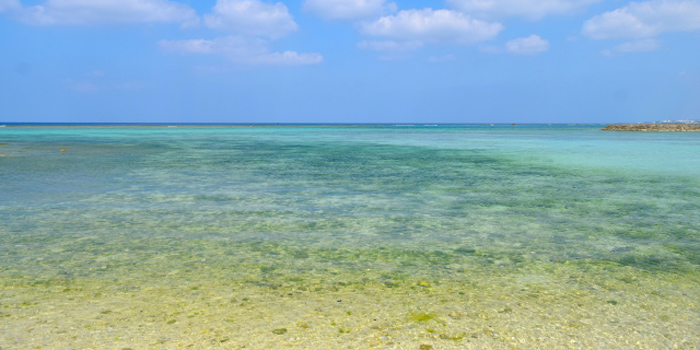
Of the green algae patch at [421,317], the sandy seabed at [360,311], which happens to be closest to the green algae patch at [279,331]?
the sandy seabed at [360,311]

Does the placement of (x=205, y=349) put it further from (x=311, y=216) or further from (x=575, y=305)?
(x=311, y=216)

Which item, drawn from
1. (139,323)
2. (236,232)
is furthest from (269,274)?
(236,232)

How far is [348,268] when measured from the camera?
6051mm

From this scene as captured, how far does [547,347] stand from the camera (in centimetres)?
399

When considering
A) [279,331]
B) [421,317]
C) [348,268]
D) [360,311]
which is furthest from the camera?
[348,268]

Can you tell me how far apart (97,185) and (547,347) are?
12.6m

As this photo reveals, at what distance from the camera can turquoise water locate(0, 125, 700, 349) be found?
13.9ft

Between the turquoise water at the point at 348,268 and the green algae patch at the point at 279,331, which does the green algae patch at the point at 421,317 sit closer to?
the turquoise water at the point at 348,268

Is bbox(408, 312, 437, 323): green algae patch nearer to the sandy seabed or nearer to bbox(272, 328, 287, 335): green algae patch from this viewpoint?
the sandy seabed

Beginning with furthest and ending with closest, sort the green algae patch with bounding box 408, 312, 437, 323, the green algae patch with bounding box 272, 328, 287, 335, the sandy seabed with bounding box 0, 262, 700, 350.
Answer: the green algae patch with bounding box 408, 312, 437, 323
the green algae patch with bounding box 272, 328, 287, 335
the sandy seabed with bounding box 0, 262, 700, 350

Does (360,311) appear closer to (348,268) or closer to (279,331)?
(279,331)

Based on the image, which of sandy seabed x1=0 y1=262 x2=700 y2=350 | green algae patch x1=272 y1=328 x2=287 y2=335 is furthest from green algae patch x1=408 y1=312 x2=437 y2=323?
green algae patch x1=272 y1=328 x2=287 y2=335

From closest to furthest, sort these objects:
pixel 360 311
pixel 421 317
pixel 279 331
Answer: pixel 279 331
pixel 421 317
pixel 360 311

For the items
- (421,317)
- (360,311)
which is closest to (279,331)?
(360,311)
